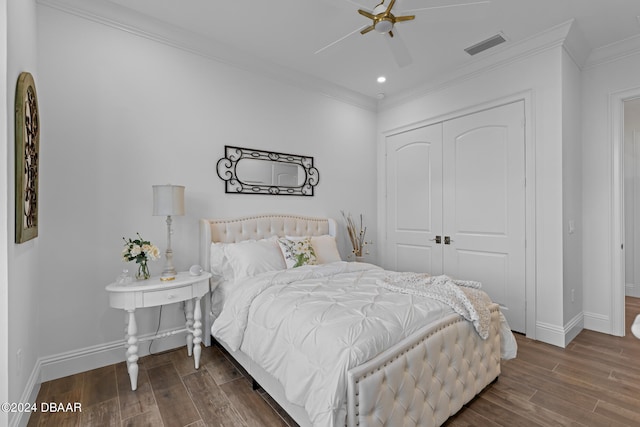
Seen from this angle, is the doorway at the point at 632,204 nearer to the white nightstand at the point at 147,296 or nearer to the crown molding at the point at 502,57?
the crown molding at the point at 502,57

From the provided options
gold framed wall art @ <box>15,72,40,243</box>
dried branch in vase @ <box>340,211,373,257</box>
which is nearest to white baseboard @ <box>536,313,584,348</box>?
dried branch in vase @ <box>340,211,373,257</box>

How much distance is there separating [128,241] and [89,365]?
0.99m

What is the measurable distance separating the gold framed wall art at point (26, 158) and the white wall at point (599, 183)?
4645 millimetres

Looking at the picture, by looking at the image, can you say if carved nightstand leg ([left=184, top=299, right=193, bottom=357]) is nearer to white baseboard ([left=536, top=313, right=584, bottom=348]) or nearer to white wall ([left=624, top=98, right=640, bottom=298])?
white baseboard ([left=536, top=313, right=584, bottom=348])

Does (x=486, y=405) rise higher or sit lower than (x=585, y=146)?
lower

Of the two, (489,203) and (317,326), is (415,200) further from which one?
(317,326)

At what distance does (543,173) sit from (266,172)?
279cm

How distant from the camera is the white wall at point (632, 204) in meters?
4.54

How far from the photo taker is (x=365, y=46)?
3133 millimetres

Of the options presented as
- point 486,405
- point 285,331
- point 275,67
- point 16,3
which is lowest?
point 486,405

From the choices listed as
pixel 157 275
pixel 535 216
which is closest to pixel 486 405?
pixel 535 216

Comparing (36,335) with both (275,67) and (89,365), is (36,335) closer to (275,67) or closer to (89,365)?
(89,365)

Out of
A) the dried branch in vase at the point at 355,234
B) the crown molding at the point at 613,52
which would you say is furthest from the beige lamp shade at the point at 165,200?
the crown molding at the point at 613,52

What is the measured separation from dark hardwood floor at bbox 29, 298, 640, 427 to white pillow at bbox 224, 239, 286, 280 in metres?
0.76
